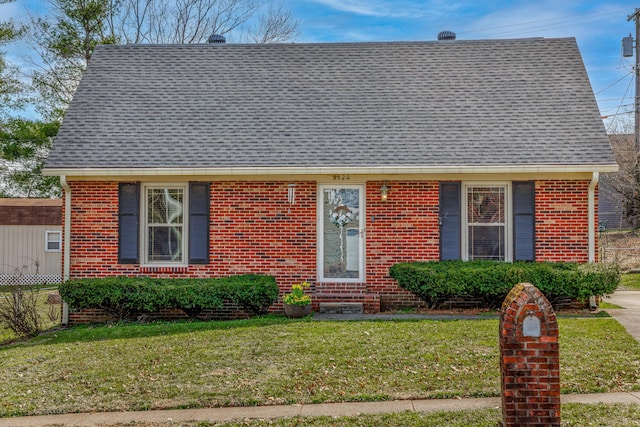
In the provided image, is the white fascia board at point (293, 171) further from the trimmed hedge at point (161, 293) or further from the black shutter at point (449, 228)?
the trimmed hedge at point (161, 293)

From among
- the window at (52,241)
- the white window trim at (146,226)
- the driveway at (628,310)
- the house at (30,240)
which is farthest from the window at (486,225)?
the window at (52,241)

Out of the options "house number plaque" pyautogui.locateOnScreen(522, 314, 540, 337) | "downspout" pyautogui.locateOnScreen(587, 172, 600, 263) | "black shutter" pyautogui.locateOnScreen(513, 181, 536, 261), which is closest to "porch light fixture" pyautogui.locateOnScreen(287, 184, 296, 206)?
"black shutter" pyautogui.locateOnScreen(513, 181, 536, 261)

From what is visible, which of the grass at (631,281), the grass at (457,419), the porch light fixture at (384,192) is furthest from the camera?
the grass at (631,281)

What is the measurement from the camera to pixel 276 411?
222 inches

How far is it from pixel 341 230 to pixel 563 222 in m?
4.15

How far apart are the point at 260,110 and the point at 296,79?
4.78ft

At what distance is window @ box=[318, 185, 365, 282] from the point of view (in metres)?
11.4

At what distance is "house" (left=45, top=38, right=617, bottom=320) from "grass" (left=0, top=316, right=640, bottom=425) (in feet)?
6.75

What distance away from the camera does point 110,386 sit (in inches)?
259

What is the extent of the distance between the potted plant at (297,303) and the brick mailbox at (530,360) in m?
5.97

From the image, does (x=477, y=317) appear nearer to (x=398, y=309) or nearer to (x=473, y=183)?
(x=398, y=309)

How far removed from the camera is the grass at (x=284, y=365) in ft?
20.0

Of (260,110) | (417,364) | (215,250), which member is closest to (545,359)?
(417,364)

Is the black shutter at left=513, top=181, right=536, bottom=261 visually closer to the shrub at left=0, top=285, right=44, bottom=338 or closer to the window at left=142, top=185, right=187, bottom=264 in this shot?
the window at left=142, top=185, right=187, bottom=264
